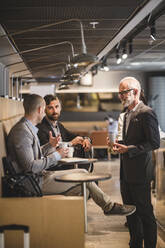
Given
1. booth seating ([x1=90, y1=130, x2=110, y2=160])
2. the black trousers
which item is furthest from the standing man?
booth seating ([x1=90, y1=130, x2=110, y2=160])

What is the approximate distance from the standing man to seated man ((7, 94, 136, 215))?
6.4 inches

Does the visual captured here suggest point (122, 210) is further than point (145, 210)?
Yes

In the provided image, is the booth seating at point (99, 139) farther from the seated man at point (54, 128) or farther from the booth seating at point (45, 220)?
the booth seating at point (45, 220)

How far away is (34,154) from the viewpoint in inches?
175

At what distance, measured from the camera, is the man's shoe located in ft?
14.6

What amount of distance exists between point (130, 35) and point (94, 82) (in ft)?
27.1

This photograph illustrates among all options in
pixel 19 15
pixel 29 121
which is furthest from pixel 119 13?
pixel 29 121

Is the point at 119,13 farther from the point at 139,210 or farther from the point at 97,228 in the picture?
the point at 97,228

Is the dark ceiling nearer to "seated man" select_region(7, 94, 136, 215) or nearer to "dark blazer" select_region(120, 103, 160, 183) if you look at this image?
"seated man" select_region(7, 94, 136, 215)

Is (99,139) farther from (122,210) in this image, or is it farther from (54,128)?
(122,210)

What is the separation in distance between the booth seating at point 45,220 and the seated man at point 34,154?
15.4 inches

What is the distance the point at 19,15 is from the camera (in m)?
4.84

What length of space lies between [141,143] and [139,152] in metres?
0.09

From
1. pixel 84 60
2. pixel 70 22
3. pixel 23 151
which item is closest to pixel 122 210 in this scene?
pixel 23 151
